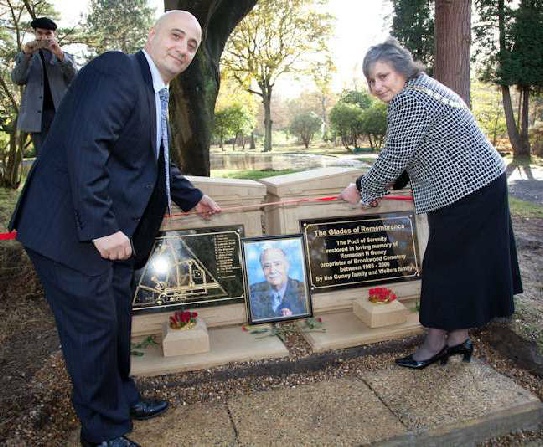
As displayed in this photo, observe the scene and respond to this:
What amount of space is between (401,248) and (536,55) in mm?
18538

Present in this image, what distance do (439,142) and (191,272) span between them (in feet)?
6.09

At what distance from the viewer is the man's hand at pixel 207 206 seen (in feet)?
9.89

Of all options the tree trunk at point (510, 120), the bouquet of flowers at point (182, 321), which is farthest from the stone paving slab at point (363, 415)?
the tree trunk at point (510, 120)

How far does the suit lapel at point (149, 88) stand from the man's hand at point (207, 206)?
88 centimetres

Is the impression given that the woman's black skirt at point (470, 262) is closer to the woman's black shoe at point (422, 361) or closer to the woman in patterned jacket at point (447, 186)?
the woman in patterned jacket at point (447, 186)

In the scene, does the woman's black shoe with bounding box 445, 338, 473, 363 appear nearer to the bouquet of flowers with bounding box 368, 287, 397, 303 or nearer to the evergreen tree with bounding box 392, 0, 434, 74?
the bouquet of flowers with bounding box 368, 287, 397, 303

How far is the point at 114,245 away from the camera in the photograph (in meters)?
1.94

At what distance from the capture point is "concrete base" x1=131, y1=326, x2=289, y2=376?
9.32 feet

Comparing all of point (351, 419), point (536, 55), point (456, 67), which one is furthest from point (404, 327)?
point (536, 55)

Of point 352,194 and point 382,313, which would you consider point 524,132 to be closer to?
point 382,313

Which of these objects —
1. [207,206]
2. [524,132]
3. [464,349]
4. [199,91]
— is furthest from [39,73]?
[524,132]

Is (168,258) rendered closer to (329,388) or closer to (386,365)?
(329,388)

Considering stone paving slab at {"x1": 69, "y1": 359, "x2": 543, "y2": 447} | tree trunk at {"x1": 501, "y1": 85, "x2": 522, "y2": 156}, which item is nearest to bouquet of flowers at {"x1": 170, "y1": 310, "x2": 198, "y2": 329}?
stone paving slab at {"x1": 69, "y1": 359, "x2": 543, "y2": 447}

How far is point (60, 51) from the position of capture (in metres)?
4.32
